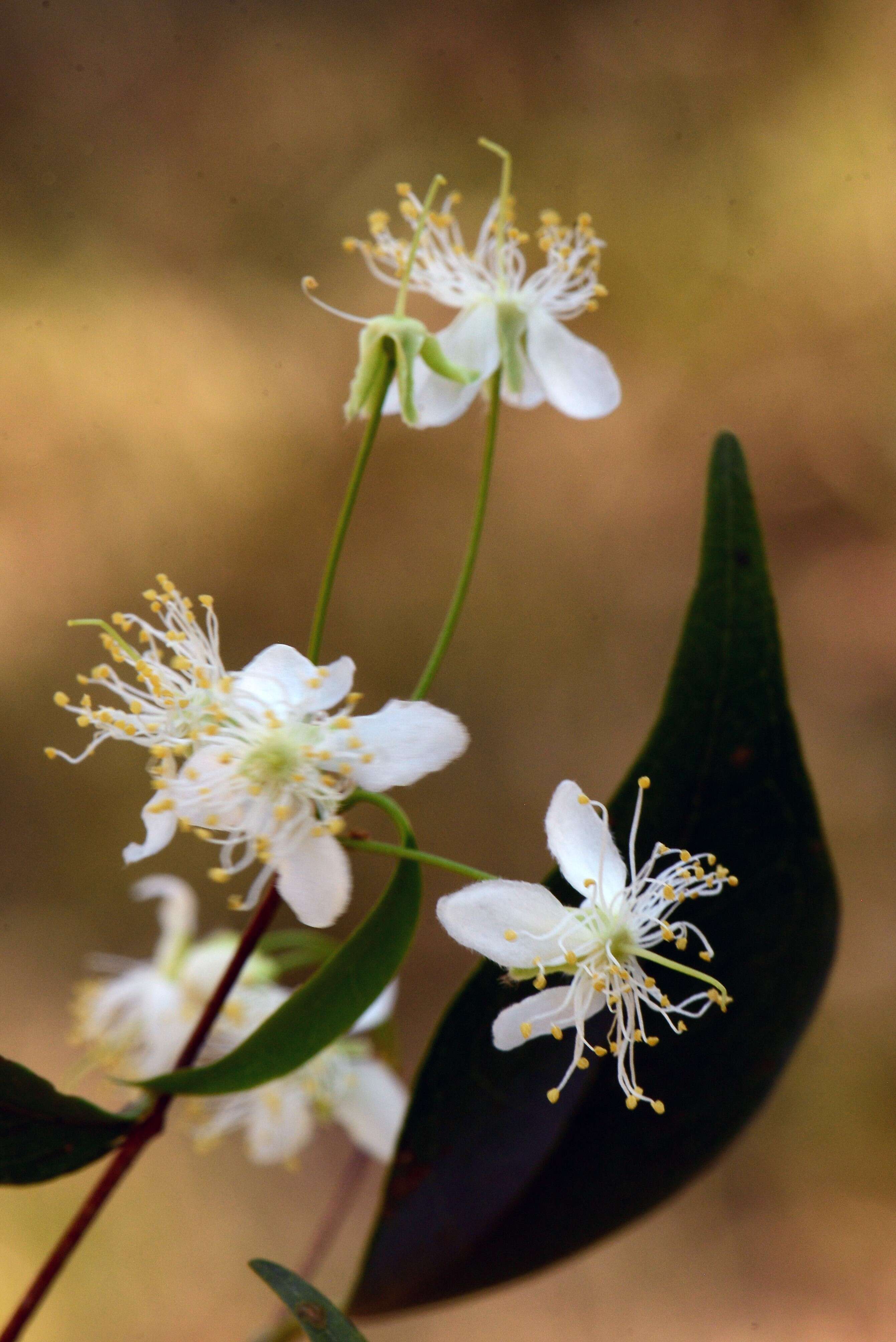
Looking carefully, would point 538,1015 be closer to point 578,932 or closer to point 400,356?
point 578,932

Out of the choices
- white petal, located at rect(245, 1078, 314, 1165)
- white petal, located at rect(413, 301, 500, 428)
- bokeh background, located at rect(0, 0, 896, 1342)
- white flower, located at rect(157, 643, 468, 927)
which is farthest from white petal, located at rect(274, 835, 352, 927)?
bokeh background, located at rect(0, 0, 896, 1342)

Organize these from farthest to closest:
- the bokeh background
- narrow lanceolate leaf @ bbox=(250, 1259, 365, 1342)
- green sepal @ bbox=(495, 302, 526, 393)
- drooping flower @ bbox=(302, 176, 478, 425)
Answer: the bokeh background
green sepal @ bbox=(495, 302, 526, 393)
drooping flower @ bbox=(302, 176, 478, 425)
narrow lanceolate leaf @ bbox=(250, 1259, 365, 1342)

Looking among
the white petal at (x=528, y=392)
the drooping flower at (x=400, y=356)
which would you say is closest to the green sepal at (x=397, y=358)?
the drooping flower at (x=400, y=356)

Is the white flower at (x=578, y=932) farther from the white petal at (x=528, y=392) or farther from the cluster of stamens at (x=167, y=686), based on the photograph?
the white petal at (x=528, y=392)

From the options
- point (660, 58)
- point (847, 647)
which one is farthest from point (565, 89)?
point (847, 647)

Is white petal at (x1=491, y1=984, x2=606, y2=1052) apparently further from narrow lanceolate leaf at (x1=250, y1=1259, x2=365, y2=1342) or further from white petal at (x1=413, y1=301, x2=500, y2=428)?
white petal at (x1=413, y1=301, x2=500, y2=428)

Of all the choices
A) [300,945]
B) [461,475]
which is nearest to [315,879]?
[300,945]
